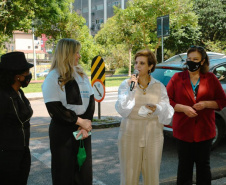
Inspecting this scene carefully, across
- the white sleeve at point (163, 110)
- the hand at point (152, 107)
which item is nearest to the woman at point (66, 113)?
the hand at point (152, 107)

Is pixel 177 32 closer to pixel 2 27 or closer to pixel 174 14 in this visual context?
pixel 174 14

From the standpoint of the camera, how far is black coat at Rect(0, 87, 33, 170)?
8.52ft

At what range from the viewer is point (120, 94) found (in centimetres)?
322

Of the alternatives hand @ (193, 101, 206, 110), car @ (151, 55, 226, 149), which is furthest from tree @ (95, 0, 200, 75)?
hand @ (193, 101, 206, 110)

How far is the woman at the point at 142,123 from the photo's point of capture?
3.19 m

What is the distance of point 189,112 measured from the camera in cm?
346

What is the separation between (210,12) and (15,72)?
104 feet

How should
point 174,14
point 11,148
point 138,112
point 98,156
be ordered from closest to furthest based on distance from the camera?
1. point 11,148
2. point 138,112
3. point 98,156
4. point 174,14

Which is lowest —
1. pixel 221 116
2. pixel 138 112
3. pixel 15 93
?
pixel 221 116

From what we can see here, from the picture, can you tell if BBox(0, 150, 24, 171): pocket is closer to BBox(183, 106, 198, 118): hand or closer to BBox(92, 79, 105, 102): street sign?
BBox(183, 106, 198, 118): hand

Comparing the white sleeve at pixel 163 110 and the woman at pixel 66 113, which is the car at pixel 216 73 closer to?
the white sleeve at pixel 163 110

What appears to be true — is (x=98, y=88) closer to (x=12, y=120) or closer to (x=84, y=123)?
(x=84, y=123)

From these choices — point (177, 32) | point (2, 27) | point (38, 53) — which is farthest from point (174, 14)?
point (38, 53)

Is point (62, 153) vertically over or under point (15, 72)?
under
